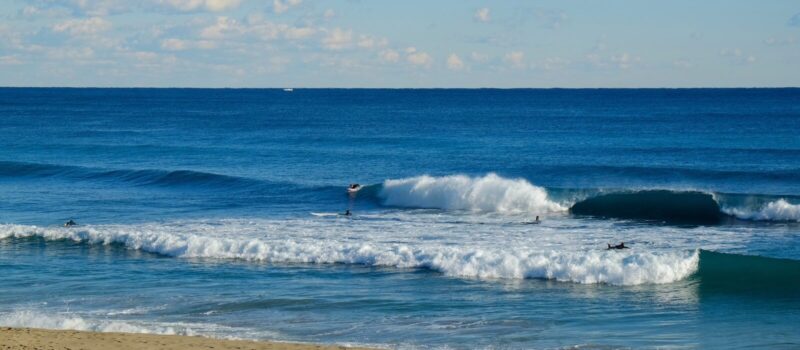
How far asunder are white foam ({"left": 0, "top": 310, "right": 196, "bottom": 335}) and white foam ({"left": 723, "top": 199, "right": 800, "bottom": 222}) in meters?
21.6

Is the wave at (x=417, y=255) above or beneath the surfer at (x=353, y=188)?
beneath

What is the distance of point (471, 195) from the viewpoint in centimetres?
3853

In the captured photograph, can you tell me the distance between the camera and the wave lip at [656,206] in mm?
34688

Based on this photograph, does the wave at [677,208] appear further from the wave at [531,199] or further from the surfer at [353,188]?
the surfer at [353,188]

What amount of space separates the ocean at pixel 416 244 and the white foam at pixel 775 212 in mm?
73

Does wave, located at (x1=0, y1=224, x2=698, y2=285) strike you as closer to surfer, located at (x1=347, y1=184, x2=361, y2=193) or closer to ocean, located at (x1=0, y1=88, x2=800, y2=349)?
ocean, located at (x1=0, y1=88, x2=800, y2=349)

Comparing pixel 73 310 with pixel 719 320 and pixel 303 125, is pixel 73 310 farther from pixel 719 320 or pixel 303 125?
pixel 303 125

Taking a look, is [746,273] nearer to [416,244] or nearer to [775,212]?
[416,244]

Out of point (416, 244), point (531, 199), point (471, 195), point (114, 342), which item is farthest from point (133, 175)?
point (114, 342)

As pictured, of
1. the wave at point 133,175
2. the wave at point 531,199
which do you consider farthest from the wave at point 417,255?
the wave at point 133,175

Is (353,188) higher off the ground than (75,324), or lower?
higher

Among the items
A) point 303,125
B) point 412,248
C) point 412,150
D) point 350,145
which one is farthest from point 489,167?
point 303,125

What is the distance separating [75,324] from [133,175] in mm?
28560

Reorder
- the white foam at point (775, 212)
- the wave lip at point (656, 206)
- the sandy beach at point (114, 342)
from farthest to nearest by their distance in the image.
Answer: the wave lip at point (656, 206), the white foam at point (775, 212), the sandy beach at point (114, 342)
